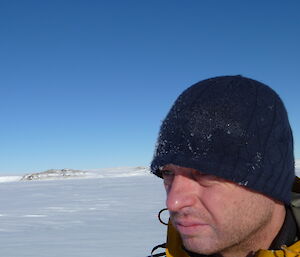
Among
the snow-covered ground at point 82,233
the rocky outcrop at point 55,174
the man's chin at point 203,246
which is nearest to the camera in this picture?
the man's chin at point 203,246

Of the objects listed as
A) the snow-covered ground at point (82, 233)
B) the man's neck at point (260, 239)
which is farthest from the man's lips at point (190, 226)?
the snow-covered ground at point (82, 233)

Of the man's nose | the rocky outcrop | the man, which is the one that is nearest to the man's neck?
the man

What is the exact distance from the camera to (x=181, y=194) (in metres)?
1.25

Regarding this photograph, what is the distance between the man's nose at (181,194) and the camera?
123cm

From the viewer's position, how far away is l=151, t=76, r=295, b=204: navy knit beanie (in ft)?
4.02

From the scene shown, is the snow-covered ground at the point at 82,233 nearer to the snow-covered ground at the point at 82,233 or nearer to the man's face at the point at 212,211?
the snow-covered ground at the point at 82,233

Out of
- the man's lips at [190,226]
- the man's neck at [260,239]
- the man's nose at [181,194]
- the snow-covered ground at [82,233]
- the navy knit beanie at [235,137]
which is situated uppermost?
the navy knit beanie at [235,137]

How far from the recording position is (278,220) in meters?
1.34

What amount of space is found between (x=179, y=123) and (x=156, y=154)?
0.57 feet

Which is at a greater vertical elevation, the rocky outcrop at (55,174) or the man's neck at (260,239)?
the rocky outcrop at (55,174)

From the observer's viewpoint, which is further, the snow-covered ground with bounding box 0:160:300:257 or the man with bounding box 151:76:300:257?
the snow-covered ground with bounding box 0:160:300:257

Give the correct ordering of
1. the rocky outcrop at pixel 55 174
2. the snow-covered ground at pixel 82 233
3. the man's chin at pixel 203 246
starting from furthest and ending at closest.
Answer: the rocky outcrop at pixel 55 174, the snow-covered ground at pixel 82 233, the man's chin at pixel 203 246

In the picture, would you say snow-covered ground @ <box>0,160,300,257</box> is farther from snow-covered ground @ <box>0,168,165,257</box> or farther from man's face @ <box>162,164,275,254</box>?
man's face @ <box>162,164,275,254</box>

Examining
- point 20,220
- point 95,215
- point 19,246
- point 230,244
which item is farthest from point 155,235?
point 230,244
